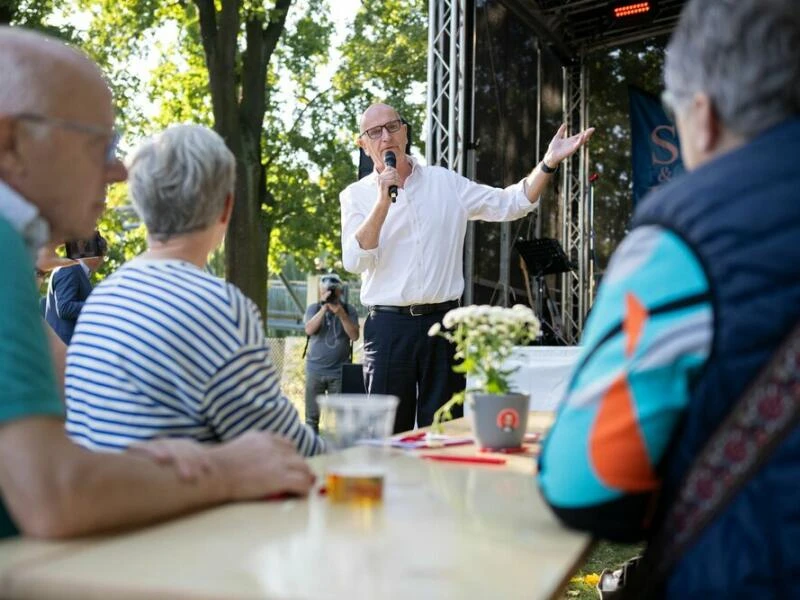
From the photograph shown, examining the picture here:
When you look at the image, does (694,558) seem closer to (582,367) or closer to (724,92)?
(582,367)

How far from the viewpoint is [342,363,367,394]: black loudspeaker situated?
5.86 meters

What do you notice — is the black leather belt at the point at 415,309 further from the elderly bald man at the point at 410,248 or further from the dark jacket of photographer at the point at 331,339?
the dark jacket of photographer at the point at 331,339

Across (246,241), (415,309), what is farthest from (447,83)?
(246,241)

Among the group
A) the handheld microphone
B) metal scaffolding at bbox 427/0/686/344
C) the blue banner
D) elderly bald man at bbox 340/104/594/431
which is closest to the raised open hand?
elderly bald man at bbox 340/104/594/431

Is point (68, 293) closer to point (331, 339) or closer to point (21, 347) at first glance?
point (331, 339)

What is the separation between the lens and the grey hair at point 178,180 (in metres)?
1.65

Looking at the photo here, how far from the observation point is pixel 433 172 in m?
4.38

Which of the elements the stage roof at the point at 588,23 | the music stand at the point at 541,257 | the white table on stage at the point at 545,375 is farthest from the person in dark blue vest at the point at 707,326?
the stage roof at the point at 588,23

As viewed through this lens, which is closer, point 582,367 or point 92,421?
point 582,367

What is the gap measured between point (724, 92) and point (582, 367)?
364 millimetres

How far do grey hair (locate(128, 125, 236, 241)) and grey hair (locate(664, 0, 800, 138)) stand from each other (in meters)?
0.84

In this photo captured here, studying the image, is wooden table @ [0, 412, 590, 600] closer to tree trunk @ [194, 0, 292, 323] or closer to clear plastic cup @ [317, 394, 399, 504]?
clear plastic cup @ [317, 394, 399, 504]

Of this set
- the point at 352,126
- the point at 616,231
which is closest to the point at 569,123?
the point at 616,231

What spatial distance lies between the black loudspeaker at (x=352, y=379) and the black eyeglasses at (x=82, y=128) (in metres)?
4.45
